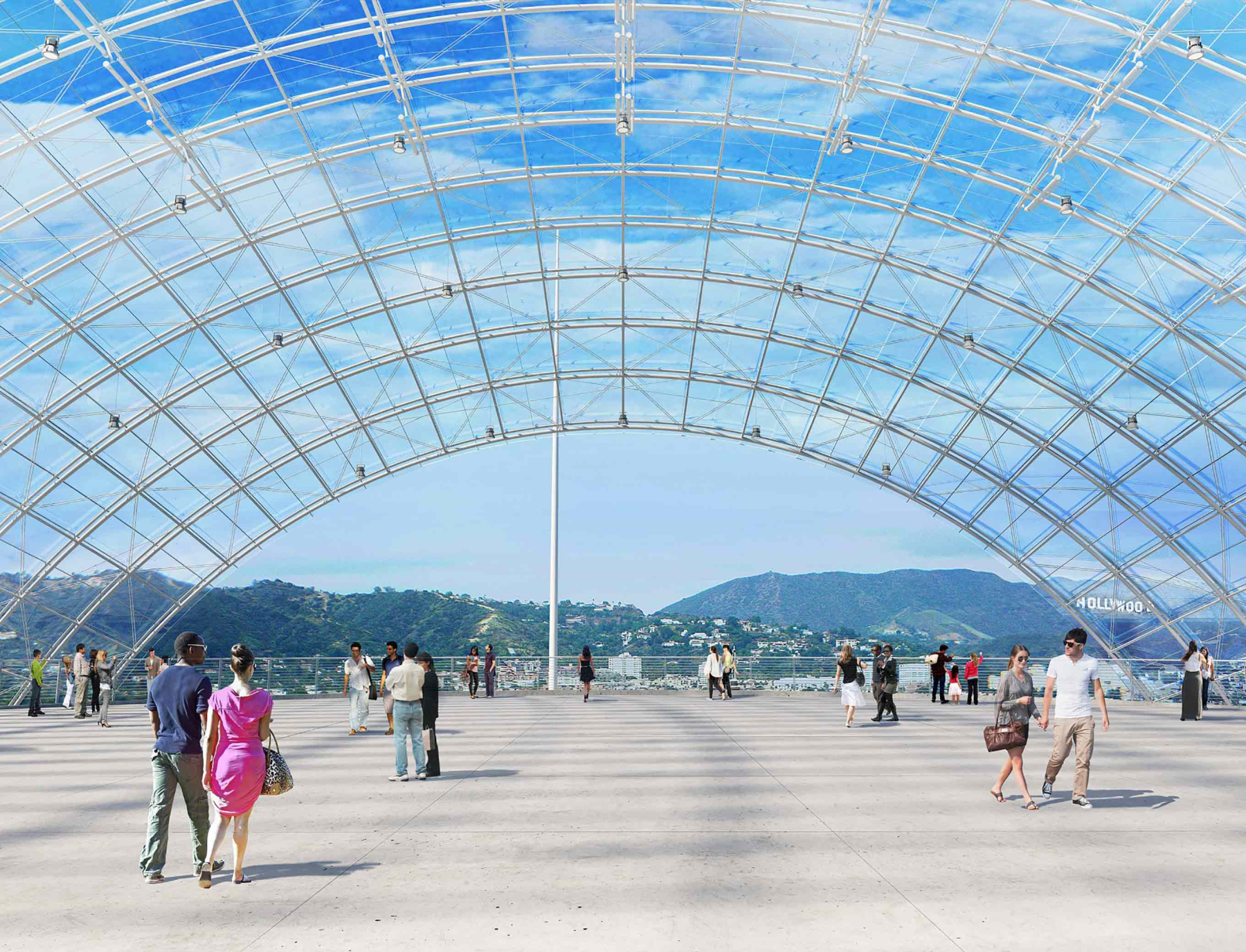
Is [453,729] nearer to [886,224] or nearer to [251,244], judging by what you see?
[251,244]

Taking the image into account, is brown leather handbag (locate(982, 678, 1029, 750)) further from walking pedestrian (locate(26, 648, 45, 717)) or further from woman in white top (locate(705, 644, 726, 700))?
walking pedestrian (locate(26, 648, 45, 717))

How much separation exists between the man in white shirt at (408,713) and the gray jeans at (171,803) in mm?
5182

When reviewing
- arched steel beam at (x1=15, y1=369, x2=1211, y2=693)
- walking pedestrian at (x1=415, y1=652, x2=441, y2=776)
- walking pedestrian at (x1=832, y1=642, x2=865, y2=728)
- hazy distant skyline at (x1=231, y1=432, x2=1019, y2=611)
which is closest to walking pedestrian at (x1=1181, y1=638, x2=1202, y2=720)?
walking pedestrian at (x1=832, y1=642, x2=865, y2=728)

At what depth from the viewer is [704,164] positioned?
30.1 metres

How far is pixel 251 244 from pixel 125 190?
388 centimetres

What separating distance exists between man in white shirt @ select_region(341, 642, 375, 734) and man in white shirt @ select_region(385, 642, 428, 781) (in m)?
6.74

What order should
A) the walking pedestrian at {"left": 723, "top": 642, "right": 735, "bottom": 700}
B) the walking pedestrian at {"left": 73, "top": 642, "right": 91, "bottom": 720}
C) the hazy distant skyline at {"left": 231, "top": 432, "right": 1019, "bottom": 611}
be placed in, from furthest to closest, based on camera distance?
1. the hazy distant skyline at {"left": 231, "top": 432, "right": 1019, "bottom": 611}
2. the walking pedestrian at {"left": 723, "top": 642, "right": 735, "bottom": 700}
3. the walking pedestrian at {"left": 73, "top": 642, "right": 91, "bottom": 720}

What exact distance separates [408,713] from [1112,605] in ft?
120

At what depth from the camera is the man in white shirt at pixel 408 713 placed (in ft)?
45.3

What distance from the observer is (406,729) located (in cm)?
1388

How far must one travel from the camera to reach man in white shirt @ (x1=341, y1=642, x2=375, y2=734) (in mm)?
20781

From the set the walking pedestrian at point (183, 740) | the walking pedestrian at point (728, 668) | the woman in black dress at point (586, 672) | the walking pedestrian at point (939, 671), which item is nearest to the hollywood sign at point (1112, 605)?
the walking pedestrian at point (939, 671)

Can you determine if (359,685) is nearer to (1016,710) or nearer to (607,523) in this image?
(1016,710)

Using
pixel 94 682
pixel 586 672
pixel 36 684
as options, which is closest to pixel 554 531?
pixel 586 672
